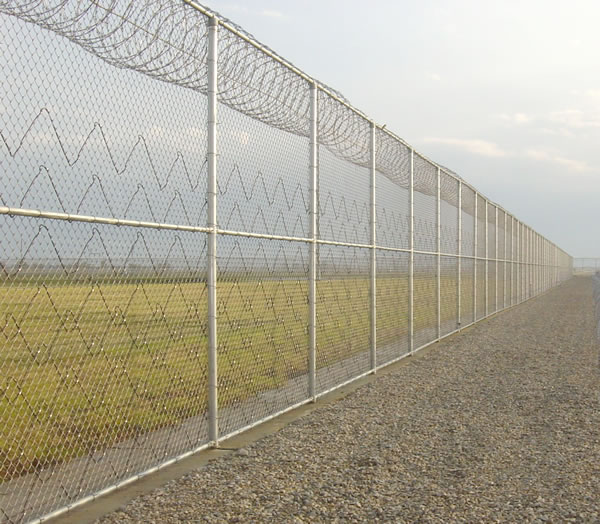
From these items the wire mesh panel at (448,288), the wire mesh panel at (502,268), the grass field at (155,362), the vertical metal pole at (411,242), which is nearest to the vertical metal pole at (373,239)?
the grass field at (155,362)

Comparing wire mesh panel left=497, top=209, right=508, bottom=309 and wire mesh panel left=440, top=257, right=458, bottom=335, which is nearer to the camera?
wire mesh panel left=440, top=257, right=458, bottom=335

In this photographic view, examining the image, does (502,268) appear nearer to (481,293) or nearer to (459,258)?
(481,293)

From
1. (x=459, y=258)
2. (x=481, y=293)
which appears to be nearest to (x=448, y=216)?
(x=459, y=258)

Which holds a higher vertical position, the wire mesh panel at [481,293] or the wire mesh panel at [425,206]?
the wire mesh panel at [425,206]

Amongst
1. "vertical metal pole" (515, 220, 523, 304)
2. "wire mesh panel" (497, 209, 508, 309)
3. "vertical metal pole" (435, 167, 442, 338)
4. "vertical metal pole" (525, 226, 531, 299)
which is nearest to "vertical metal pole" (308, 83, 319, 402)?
"vertical metal pole" (435, 167, 442, 338)

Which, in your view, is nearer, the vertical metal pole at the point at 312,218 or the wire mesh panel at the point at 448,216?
the vertical metal pole at the point at 312,218

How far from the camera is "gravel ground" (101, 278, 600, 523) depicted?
3971mm

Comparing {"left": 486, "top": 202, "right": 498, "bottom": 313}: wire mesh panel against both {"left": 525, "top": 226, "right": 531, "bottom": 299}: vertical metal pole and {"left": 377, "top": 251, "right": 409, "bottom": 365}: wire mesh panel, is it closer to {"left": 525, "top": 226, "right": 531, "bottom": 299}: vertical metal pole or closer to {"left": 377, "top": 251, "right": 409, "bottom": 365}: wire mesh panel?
{"left": 377, "top": 251, "right": 409, "bottom": 365}: wire mesh panel

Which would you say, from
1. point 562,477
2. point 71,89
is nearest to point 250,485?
point 562,477

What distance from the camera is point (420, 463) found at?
16.3ft

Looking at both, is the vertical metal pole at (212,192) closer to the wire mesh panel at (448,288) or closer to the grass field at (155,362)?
the grass field at (155,362)

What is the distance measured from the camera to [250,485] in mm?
4367

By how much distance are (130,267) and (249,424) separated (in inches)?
82.2

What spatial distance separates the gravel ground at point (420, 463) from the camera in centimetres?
397
